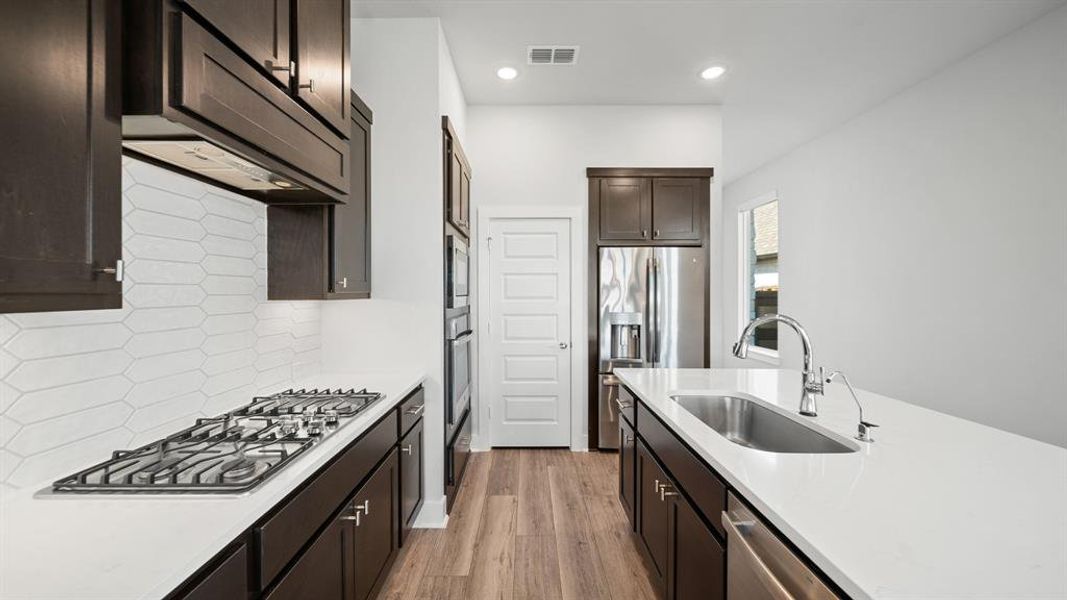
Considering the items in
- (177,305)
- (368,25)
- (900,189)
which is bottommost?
(177,305)

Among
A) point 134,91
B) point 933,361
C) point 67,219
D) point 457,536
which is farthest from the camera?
point 933,361

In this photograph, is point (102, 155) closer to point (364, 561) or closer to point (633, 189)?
point (364, 561)

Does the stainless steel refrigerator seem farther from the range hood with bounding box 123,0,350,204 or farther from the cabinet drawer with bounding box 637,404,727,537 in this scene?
the range hood with bounding box 123,0,350,204

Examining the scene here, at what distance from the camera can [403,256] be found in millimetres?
2725

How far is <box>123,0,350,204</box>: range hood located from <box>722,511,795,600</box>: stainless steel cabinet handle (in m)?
1.61

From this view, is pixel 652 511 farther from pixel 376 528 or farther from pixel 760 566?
pixel 376 528

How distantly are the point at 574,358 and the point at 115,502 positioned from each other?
334 centimetres

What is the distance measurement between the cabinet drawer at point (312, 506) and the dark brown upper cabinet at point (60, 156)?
630mm

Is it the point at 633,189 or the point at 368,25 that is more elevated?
the point at 368,25

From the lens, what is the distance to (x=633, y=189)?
4.08 meters

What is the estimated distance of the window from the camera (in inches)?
233

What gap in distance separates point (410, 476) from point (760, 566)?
1.81 m

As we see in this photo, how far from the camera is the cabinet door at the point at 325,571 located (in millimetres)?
1194

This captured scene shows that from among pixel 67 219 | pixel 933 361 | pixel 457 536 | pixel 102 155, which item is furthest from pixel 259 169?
pixel 933 361
